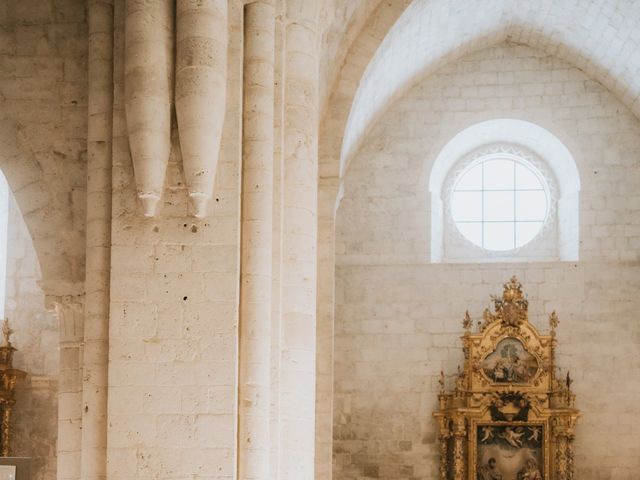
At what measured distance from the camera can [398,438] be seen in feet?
47.0

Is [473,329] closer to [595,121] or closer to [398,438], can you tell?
[398,438]

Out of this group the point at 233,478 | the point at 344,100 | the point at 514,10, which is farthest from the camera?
the point at 514,10

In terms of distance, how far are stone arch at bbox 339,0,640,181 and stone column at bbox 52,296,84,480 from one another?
5165 millimetres

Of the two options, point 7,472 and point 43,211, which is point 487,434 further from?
point 7,472

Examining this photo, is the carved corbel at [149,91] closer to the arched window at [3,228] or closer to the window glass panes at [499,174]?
the arched window at [3,228]

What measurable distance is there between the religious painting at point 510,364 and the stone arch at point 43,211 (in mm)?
7110

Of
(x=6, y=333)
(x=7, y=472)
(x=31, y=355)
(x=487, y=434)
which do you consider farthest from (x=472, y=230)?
(x=7, y=472)

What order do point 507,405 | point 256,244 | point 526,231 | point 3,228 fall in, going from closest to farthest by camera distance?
1. point 256,244
2. point 507,405
3. point 3,228
4. point 526,231

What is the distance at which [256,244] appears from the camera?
7.40m

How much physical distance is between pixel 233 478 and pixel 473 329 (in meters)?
7.78

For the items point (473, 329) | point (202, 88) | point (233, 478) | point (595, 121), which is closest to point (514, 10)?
point (595, 121)

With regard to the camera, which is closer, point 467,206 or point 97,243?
point 97,243

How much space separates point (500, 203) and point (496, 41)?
2163 millimetres

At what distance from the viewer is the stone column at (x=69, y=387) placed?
7.76 meters
